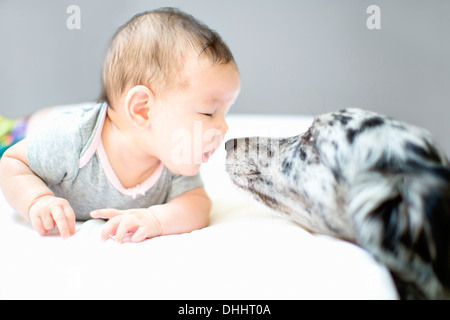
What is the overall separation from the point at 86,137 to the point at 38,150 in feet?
0.43

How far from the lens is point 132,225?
96cm

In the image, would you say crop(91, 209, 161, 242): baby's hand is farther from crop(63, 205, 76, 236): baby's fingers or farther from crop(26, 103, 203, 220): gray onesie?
crop(26, 103, 203, 220): gray onesie

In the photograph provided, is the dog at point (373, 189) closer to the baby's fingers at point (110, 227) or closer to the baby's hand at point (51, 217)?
the baby's fingers at point (110, 227)

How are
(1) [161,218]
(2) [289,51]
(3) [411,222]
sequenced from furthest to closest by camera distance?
(2) [289,51], (1) [161,218], (3) [411,222]

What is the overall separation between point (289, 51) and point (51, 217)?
0.91 m

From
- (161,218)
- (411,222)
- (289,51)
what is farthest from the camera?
(289,51)

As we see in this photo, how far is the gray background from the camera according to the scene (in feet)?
3.80

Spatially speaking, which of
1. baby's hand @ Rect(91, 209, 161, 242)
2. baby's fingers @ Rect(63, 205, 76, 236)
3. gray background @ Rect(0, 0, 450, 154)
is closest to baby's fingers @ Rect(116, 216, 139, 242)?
baby's hand @ Rect(91, 209, 161, 242)

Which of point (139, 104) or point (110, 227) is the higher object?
point (139, 104)

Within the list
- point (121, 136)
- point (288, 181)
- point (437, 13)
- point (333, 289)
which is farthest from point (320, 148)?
point (437, 13)

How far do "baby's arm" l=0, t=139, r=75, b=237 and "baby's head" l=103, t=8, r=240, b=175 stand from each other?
11.7 inches

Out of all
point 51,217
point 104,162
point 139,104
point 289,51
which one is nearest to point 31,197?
point 51,217

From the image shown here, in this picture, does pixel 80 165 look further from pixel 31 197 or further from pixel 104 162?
pixel 31 197

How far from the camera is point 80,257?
31.9 inches
